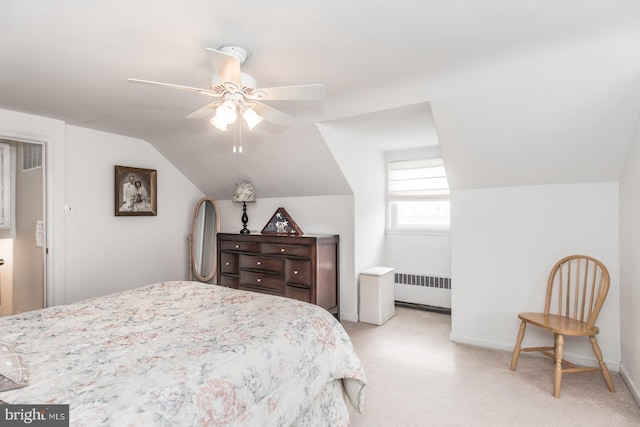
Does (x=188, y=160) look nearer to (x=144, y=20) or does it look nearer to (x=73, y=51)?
(x=73, y=51)

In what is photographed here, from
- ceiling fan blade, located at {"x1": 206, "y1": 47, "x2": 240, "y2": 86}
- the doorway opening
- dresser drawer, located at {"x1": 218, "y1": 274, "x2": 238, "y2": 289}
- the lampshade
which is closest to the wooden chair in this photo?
ceiling fan blade, located at {"x1": 206, "y1": 47, "x2": 240, "y2": 86}

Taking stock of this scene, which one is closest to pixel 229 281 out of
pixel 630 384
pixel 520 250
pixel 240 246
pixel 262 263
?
pixel 240 246

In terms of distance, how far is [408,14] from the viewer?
1.70 m

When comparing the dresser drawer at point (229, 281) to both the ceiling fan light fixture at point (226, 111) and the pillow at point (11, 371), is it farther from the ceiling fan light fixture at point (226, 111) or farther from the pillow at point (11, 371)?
the pillow at point (11, 371)

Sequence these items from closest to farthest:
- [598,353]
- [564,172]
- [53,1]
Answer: [53,1] → [598,353] → [564,172]

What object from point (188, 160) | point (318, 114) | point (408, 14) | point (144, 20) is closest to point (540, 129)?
point (408, 14)

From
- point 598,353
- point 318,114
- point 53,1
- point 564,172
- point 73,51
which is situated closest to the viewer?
point 53,1

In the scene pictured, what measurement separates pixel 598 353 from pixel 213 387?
2648 millimetres

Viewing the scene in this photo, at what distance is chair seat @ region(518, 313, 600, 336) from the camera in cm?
237

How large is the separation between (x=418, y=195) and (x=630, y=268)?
89.9 inches

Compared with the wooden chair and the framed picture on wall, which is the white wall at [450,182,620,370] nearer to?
the wooden chair

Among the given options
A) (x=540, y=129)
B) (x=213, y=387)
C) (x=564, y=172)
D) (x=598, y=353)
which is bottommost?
(x=598, y=353)

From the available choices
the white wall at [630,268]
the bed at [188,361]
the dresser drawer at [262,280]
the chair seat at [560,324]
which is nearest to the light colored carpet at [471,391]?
the white wall at [630,268]

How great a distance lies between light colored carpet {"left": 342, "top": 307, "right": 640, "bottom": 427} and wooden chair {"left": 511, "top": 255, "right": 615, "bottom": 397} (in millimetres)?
121
